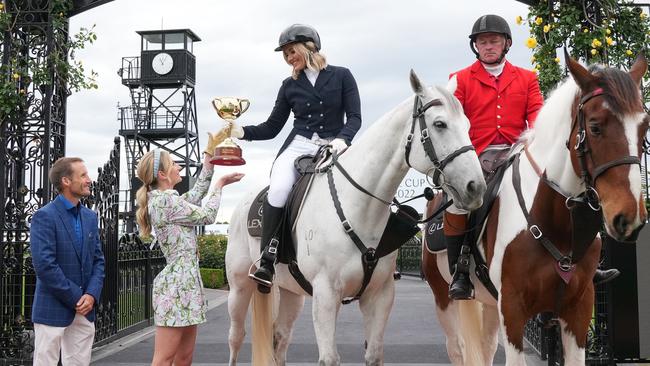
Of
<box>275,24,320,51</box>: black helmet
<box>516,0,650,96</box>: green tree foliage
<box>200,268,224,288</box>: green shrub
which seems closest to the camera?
<box>275,24,320,51</box>: black helmet

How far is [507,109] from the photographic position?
530 centimetres

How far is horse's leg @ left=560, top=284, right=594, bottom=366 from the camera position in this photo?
400 cm

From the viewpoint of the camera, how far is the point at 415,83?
14.4ft

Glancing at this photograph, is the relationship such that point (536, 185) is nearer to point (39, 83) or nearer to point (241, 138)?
point (241, 138)

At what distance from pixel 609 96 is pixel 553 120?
1.93 feet

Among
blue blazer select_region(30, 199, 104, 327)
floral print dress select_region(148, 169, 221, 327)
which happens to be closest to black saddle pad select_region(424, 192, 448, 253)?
floral print dress select_region(148, 169, 221, 327)

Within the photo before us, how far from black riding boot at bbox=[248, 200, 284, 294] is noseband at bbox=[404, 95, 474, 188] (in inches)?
47.7

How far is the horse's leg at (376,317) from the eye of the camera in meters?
4.78

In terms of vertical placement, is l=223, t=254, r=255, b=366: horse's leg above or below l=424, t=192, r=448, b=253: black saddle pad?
below

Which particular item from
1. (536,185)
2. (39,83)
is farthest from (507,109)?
(39,83)

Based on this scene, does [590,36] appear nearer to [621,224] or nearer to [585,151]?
[585,151]

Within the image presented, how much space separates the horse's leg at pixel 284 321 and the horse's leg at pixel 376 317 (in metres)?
1.41

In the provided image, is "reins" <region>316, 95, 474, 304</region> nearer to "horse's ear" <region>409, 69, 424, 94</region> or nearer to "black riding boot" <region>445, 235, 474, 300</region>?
"horse's ear" <region>409, 69, 424, 94</region>

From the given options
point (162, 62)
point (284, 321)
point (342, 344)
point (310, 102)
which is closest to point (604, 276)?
point (310, 102)
